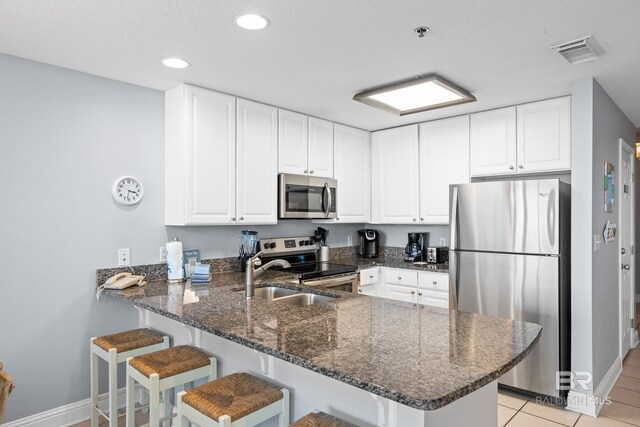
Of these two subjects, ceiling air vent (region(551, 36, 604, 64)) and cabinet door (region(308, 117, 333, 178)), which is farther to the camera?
cabinet door (region(308, 117, 333, 178))

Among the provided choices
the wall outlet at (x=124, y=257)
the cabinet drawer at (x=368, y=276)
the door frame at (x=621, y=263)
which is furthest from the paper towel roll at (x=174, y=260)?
the door frame at (x=621, y=263)

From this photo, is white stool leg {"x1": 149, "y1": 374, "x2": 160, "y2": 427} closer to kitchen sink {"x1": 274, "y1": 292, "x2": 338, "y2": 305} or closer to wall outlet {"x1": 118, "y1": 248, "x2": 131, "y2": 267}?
kitchen sink {"x1": 274, "y1": 292, "x2": 338, "y2": 305}

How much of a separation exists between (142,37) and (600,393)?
3.88 meters

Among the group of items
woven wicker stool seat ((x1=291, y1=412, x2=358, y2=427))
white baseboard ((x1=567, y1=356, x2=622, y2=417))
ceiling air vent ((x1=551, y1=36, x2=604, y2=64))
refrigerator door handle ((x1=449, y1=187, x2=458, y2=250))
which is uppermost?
ceiling air vent ((x1=551, y1=36, x2=604, y2=64))

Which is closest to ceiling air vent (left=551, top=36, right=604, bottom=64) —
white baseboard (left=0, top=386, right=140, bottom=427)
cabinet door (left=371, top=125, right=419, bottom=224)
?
cabinet door (left=371, top=125, right=419, bottom=224)

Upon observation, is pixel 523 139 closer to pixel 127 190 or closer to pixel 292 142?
pixel 292 142

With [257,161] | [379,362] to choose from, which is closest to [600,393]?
[379,362]

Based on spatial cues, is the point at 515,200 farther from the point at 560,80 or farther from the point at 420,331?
the point at 420,331

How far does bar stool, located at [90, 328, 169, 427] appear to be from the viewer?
211 centimetres

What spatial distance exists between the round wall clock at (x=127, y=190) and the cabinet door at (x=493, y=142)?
2.84m

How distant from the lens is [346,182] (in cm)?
418

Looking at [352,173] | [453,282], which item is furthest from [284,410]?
[352,173]

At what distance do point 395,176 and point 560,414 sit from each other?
8.08 ft

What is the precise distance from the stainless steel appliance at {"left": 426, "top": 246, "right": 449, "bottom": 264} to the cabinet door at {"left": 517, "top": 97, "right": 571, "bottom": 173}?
1.11 m
